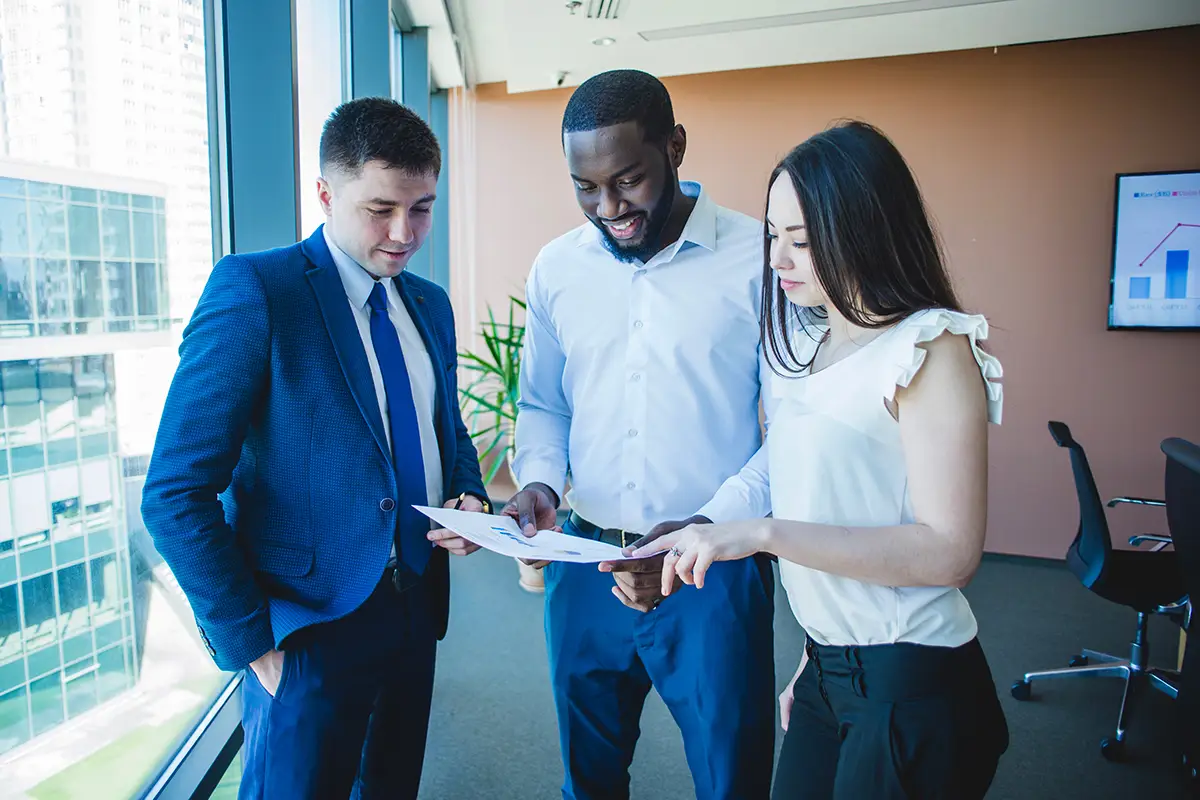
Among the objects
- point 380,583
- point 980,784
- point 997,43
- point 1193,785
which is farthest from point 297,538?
point 997,43

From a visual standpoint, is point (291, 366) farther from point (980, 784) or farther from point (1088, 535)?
point (1088, 535)

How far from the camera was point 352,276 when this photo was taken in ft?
4.49

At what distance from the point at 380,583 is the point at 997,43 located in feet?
14.8

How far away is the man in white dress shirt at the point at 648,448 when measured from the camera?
4.67 ft

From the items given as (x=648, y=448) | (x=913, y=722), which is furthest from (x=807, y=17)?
(x=913, y=722)

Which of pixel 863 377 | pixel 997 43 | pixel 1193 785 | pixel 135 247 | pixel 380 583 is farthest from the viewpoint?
pixel 997 43

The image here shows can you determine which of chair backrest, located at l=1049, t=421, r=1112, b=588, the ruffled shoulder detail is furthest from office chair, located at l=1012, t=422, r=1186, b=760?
the ruffled shoulder detail

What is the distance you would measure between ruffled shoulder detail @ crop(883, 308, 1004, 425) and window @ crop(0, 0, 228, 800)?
1308 mm

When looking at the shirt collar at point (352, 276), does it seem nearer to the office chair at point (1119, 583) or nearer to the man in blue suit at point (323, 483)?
the man in blue suit at point (323, 483)

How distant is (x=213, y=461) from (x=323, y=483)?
6.9 inches

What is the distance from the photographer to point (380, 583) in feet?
4.44

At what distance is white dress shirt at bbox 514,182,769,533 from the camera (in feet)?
5.00

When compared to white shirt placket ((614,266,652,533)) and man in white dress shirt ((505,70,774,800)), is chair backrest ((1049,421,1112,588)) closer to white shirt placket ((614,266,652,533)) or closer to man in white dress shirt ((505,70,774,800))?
man in white dress shirt ((505,70,774,800))

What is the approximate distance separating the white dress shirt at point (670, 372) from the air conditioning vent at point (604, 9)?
234 centimetres
